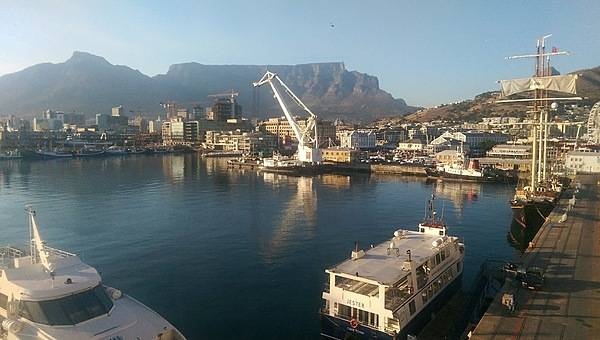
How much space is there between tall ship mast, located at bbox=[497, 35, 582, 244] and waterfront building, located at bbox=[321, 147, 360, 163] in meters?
25.8

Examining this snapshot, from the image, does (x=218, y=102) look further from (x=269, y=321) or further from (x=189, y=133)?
(x=269, y=321)

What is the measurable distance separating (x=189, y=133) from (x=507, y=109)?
80.1 m

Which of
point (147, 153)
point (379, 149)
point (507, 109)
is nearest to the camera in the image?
point (379, 149)

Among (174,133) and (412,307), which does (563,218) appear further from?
(174,133)

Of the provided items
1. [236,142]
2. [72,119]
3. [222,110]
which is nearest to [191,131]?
[222,110]

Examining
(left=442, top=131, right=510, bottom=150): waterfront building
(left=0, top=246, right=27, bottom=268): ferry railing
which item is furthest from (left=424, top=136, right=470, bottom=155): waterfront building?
(left=0, top=246, right=27, bottom=268): ferry railing

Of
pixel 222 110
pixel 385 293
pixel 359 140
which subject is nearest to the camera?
pixel 385 293

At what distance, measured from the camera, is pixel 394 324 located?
8.94 metres

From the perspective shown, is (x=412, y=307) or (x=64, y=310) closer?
(x=64, y=310)

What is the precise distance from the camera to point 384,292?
8961mm

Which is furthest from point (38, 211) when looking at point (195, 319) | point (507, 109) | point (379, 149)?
point (507, 109)

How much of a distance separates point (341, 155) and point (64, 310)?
169 ft

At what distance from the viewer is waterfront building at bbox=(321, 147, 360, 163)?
186 ft

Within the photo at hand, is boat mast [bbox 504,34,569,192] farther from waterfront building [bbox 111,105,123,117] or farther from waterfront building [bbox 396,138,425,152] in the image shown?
waterfront building [bbox 111,105,123,117]
